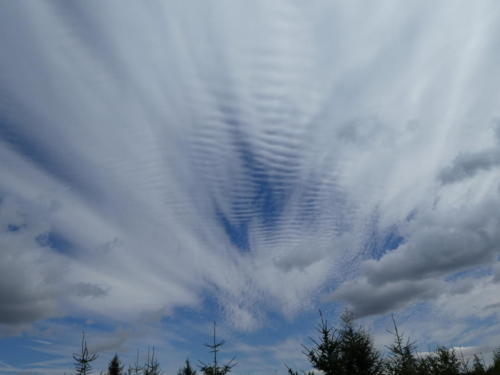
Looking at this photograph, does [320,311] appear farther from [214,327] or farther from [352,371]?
[214,327]

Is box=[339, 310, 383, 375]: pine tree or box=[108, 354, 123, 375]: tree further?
box=[108, 354, 123, 375]: tree

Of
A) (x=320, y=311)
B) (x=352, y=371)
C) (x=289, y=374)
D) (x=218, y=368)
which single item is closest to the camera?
(x=289, y=374)

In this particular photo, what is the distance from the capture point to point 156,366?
1399 inches

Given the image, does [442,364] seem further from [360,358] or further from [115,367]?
[115,367]

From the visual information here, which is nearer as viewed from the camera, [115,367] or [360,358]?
[360,358]

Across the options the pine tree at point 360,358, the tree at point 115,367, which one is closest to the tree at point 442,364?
the pine tree at point 360,358

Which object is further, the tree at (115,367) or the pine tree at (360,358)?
the tree at (115,367)

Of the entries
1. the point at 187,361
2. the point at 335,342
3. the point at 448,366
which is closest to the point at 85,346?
the point at 187,361

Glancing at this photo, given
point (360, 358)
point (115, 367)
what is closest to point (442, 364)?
point (360, 358)

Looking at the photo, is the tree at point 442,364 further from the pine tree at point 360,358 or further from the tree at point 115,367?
the tree at point 115,367

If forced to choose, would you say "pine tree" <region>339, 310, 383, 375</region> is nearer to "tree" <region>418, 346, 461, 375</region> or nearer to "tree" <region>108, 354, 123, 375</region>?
"tree" <region>418, 346, 461, 375</region>

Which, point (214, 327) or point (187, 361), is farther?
point (187, 361)

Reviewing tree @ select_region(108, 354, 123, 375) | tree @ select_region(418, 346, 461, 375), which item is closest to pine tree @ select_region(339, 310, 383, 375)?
tree @ select_region(418, 346, 461, 375)

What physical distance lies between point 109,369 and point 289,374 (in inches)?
1156
